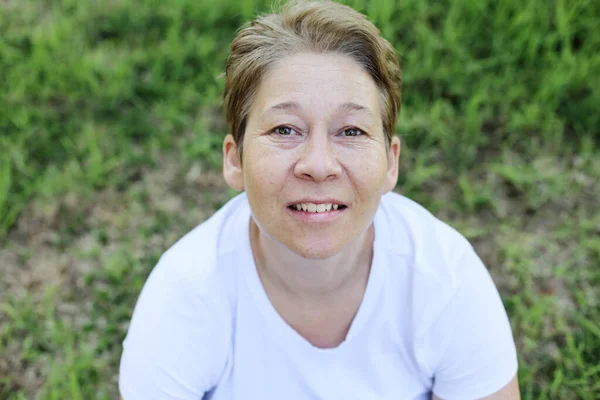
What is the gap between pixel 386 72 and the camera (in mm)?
1932

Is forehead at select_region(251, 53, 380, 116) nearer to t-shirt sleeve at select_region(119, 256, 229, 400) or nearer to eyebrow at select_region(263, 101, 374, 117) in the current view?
eyebrow at select_region(263, 101, 374, 117)

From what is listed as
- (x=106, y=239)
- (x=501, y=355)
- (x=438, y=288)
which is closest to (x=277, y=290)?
(x=438, y=288)

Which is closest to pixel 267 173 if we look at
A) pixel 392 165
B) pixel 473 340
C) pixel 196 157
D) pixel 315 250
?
pixel 315 250

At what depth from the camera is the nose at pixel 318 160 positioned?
5.68 feet

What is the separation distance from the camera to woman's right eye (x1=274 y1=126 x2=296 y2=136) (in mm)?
1833

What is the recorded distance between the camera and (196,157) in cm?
367

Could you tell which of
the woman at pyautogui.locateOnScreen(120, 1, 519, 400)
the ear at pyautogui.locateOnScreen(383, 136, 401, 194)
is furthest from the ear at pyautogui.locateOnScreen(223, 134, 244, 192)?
the ear at pyautogui.locateOnScreen(383, 136, 401, 194)

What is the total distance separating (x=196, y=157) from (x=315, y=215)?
2009mm

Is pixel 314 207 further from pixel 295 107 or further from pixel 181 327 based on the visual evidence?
pixel 181 327

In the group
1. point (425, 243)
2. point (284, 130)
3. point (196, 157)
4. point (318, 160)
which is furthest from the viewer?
point (196, 157)

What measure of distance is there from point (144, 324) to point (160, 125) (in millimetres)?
2037

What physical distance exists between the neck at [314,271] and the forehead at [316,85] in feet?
1.40

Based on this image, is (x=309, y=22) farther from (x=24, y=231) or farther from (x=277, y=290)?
(x=24, y=231)

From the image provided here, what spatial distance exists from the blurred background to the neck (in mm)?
1131
